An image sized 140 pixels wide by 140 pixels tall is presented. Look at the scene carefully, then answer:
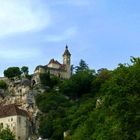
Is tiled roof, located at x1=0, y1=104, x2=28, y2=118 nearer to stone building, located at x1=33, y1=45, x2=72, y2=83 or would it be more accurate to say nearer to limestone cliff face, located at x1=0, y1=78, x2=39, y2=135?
limestone cliff face, located at x1=0, y1=78, x2=39, y2=135

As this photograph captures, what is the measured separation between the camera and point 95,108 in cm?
11150

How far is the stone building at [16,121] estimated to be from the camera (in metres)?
138

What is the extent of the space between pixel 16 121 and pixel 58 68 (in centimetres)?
3993

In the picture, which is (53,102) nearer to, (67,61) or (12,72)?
(12,72)

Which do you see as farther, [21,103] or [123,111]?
[21,103]

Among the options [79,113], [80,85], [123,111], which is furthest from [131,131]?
[80,85]

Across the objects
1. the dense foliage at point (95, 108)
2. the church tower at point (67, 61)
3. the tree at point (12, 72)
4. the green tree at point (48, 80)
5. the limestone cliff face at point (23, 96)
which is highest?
the church tower at point (67, 61)

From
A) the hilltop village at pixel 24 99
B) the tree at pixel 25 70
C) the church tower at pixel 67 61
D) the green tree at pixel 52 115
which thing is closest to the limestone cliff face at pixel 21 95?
the hilltop village at pixel 24 99

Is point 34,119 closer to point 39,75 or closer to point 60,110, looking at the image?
point 60,110

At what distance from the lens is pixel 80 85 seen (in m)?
152

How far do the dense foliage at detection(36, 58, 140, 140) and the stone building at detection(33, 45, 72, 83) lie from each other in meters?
13.9

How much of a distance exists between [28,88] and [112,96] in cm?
8801

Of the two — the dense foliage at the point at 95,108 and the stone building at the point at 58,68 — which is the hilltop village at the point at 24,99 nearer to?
the stone building at the point at 58,68

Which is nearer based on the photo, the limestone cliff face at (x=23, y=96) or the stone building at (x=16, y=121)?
the stone building at (x=16, y=121)
